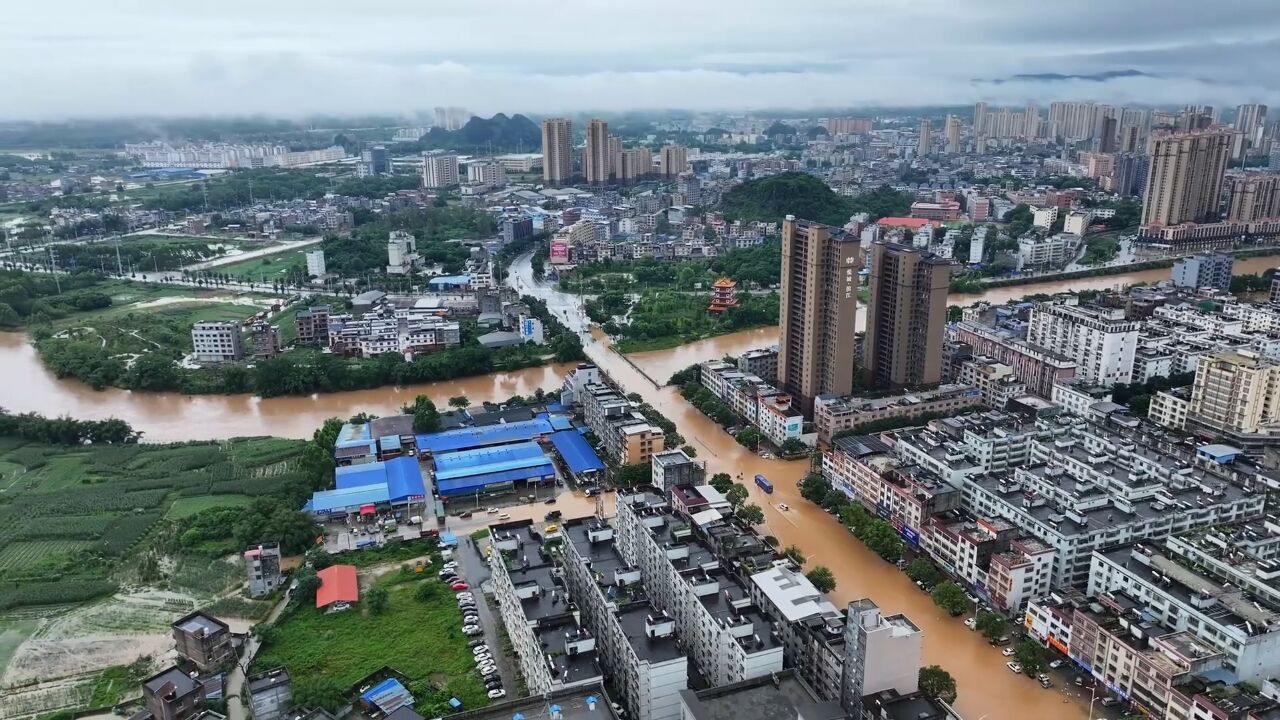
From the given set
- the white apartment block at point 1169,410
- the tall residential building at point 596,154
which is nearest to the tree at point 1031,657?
the white apartment block at point 1169,410

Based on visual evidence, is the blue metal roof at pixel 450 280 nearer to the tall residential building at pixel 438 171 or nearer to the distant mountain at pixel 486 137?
the tall residential building at pixel 438 171

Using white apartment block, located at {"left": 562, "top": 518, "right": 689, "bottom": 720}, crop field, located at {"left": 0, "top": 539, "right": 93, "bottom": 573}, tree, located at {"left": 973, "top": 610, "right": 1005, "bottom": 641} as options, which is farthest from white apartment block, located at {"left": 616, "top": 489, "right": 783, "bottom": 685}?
crop field, located at {"left": 0, "top": 539, "right": 93, "bottom": 573}

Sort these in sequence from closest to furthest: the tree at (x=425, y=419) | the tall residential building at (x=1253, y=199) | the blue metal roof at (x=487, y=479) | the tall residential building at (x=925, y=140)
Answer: the blue metal roof at (x=487, y=479) → the tree at (x=425, y=419) → the tall residential building at (x=1253, y=199) → the tall residential building at (x=925, y=140)

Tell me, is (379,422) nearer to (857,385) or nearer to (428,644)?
(428,644)

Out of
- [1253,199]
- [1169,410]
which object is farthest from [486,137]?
[1169,410]

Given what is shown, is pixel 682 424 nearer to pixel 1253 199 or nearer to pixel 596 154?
pixel 1253 199

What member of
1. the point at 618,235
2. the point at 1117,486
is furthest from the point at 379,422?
the point at 618,235

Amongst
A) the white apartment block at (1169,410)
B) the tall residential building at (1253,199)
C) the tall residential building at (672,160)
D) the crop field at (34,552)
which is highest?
the tall residential building at (672,160)

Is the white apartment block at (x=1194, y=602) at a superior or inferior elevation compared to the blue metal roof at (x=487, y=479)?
superior
